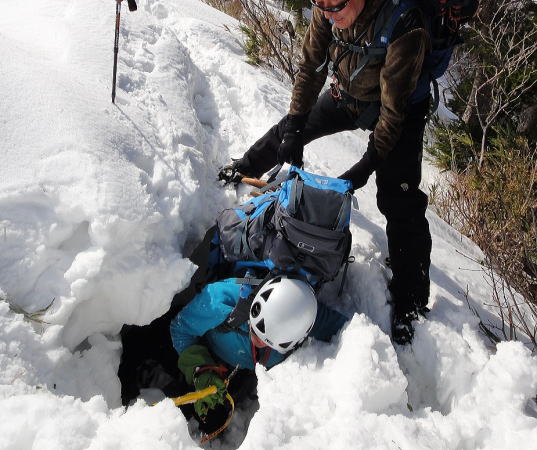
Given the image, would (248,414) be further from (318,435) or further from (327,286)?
(318,435)

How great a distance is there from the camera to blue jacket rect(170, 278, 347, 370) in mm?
2633

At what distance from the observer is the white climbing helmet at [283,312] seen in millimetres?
2357

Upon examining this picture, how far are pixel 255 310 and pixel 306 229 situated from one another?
56cm

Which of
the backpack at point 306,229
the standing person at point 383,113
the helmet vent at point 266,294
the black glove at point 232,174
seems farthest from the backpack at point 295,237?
the black glove at point 232,174

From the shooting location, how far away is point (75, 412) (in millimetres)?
1706

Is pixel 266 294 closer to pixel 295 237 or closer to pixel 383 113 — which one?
pixel 295 237

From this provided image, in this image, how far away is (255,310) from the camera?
8.05 feet

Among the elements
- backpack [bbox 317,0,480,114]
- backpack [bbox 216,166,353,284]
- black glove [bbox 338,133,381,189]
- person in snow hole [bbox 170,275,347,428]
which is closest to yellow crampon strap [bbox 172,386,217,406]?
person in snow hole [bbox 170,275,347,428]

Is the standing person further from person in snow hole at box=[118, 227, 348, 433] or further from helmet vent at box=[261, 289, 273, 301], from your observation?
helmet vent at box=[261, 289, 273, 301]

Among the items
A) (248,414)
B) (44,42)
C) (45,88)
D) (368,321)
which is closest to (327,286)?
(368,321)

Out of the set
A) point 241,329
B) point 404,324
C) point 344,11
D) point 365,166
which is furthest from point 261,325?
point 344,11

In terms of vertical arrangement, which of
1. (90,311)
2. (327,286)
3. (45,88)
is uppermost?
(45,88)

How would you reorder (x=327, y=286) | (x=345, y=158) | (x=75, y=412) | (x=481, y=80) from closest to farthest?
1. (x=75, y=412)
2. (x=327, y=286)
3. (x=345, y=158)
4. (x=481, y=80)

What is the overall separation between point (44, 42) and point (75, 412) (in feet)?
9.74
